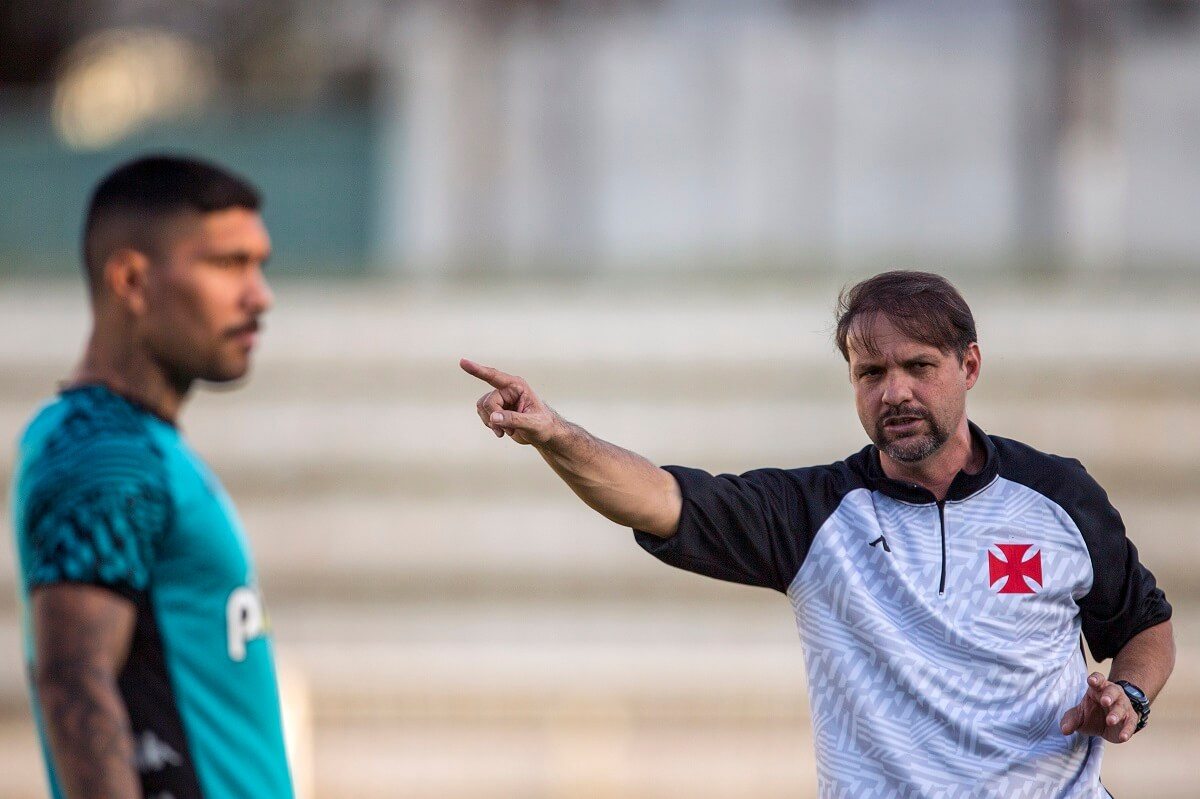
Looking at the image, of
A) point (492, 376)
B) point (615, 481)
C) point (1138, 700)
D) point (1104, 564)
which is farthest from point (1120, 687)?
point (492, 376)

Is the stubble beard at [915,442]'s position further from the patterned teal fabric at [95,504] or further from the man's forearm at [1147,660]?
the patterned teal fabric at [95,504]

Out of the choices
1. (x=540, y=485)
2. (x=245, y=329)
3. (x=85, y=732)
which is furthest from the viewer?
(x=540, y=485)

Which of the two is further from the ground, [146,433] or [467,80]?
[467,80]

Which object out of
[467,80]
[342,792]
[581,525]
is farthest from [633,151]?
[342,792]

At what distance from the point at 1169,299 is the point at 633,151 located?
11.2 feet

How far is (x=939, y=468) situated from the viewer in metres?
2.62

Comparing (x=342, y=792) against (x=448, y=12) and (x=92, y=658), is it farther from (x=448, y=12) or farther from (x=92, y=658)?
(x=92, y=658)

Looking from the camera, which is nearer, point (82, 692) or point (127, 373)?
point (82, 692)

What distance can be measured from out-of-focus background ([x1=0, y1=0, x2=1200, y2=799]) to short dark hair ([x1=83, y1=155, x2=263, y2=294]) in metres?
5.77

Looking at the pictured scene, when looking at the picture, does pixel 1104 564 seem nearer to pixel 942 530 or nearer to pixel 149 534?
pixel 942 530

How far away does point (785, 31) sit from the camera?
9000mm

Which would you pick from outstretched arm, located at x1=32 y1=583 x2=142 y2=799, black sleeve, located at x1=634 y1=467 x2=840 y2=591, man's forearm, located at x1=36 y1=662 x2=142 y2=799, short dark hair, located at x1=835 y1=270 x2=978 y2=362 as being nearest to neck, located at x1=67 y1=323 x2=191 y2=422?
outstretched arm, located at x1=32 y1=583 x2=142 y2=799

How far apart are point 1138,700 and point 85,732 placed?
1780mm

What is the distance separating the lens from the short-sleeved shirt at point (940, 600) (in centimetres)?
246
